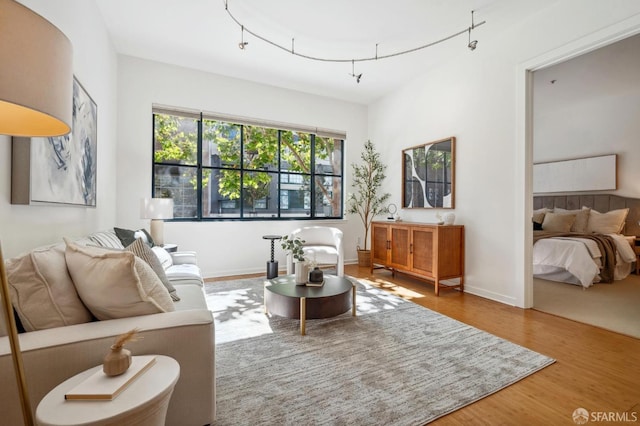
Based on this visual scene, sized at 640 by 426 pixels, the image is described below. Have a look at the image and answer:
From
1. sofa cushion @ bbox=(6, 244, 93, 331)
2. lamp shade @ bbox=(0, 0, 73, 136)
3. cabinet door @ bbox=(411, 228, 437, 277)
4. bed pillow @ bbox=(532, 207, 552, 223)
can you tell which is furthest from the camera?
bed pillow @ bbox=(532, 207, 552, 223)

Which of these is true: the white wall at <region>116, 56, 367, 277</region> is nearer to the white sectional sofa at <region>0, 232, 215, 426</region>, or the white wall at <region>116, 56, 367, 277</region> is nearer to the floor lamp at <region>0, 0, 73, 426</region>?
the white sectional sofa at <region>0, 232, 215, 426</region>

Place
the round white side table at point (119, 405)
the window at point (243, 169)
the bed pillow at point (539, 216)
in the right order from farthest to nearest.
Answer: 1. the bed pillow at point (539, 216)
2. the window at point (243, 169)
3. the round white side table at point (119, 405)

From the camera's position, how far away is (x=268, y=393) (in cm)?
172

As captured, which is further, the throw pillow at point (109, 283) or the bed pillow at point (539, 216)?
the bed pillow at point (539, 216)

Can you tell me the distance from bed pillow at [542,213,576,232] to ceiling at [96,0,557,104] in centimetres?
332

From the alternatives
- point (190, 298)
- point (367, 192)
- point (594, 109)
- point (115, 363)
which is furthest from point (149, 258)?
point (594, 109)

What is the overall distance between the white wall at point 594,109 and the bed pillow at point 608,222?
50 centimetres

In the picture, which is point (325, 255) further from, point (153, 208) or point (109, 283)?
point (109, 283)

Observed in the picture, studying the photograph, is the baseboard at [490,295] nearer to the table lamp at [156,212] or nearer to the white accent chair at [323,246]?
the white accent chair at [323,246]

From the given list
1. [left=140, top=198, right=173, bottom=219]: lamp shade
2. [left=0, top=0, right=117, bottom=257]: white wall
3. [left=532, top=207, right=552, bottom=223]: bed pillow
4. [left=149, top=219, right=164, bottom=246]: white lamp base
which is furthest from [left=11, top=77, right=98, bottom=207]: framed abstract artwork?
[left=532, top=207, right=552, bottom=223]: bed pillow

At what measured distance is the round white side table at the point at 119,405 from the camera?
2.75 feet

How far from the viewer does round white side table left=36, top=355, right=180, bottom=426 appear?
839 millimetres

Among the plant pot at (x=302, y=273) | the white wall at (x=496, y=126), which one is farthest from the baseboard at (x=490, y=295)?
the plant pot at (x=302, y=273)

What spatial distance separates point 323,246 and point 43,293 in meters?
3.50
